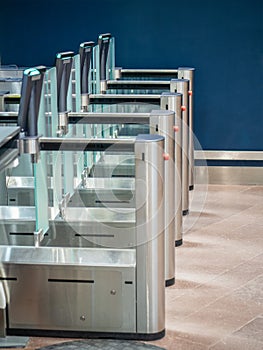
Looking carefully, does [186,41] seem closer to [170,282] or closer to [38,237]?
[170,282]

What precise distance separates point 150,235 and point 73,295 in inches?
18.1

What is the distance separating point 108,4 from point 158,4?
45 centimetres

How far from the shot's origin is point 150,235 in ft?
11.6

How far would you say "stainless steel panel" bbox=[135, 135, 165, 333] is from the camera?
3.45 meters

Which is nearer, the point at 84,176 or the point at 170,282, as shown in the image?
the point at 84,176

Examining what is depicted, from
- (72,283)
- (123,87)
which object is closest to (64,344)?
(72,283)

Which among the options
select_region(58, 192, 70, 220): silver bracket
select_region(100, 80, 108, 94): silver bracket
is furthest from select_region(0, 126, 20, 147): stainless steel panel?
select_region(100, 80, 108, 94): silver bracket

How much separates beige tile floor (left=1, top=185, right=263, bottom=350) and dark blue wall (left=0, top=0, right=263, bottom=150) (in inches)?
36.6

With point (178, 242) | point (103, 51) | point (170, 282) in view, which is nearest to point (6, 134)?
point (170, 282)

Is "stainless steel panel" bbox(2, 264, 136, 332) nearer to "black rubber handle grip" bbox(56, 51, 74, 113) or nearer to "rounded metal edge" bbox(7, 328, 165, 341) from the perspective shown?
"rounded metal edge" bbox(7, 328, 165, 341)

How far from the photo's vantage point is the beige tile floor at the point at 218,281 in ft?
12.1

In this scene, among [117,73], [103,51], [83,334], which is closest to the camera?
[83,334]

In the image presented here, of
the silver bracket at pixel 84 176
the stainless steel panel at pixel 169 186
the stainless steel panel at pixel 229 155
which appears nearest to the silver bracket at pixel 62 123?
the silver bracket at pixel 84 176

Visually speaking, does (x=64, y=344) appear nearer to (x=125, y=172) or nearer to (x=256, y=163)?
(x=125, y=172)
